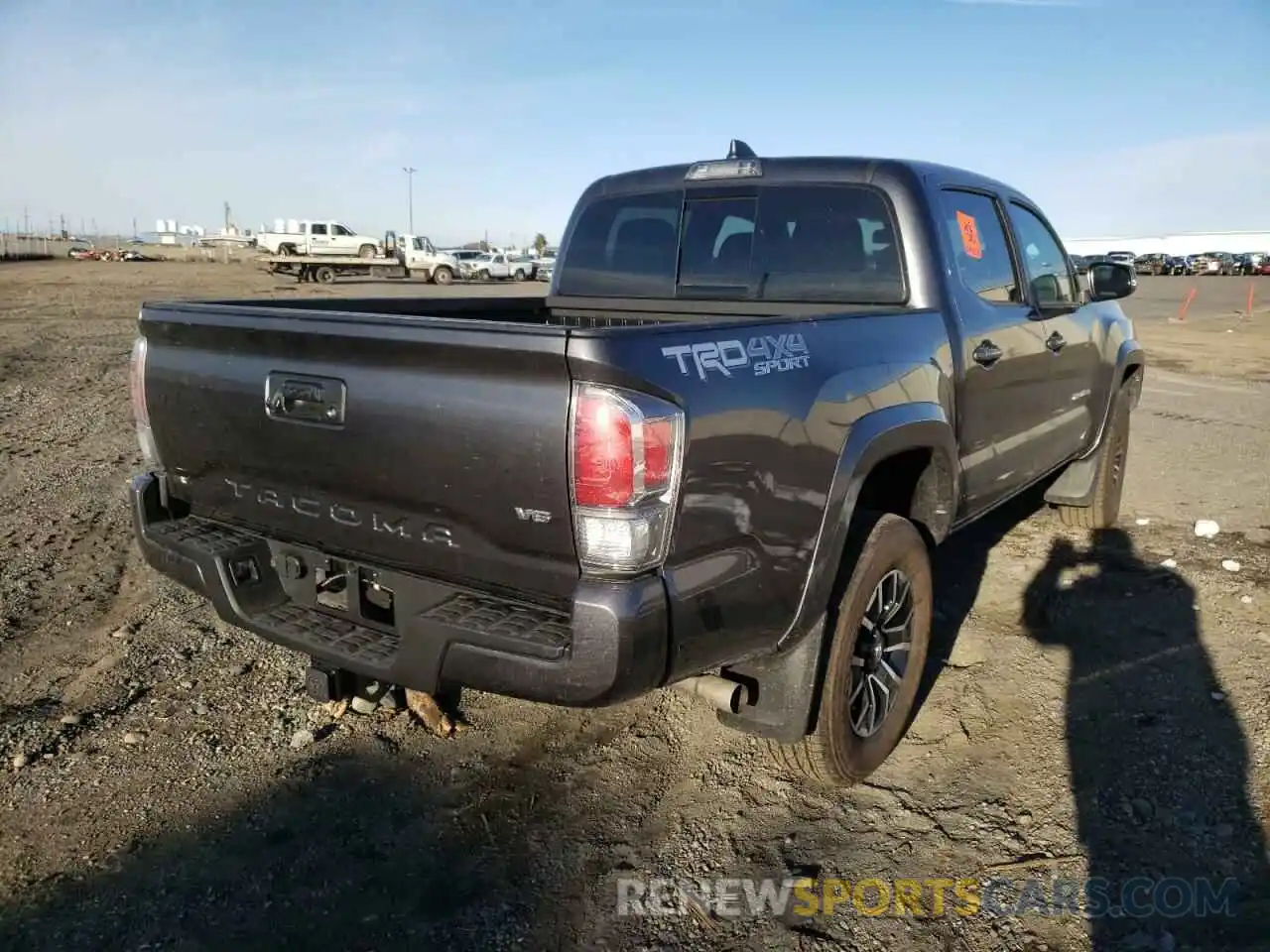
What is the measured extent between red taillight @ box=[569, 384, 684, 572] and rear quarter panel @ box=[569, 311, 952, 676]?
4 centimetres

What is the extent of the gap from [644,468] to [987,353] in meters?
2.14

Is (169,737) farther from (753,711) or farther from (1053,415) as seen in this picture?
(1053,415)

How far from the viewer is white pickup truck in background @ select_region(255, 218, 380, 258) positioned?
39.2 meters

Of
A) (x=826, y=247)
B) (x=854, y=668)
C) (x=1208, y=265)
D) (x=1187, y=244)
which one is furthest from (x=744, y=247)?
(x=1187, y=244)

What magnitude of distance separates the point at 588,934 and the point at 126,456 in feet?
19.3

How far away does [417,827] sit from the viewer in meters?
2.76

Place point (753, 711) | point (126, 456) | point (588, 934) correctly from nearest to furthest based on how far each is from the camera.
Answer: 1. point (588, 934)
2. point (753, 711)
3. point (126, 456)

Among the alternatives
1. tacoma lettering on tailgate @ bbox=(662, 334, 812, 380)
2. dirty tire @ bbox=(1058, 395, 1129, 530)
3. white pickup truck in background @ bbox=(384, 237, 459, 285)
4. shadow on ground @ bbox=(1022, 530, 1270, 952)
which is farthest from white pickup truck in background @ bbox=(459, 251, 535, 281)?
tacoma lettering on tailgate @ bbox=(662, 334, 812, 380)

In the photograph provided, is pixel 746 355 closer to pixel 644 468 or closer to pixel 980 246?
pixel 644 468

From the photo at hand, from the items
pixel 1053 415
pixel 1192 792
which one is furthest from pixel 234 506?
pixel 1053 415

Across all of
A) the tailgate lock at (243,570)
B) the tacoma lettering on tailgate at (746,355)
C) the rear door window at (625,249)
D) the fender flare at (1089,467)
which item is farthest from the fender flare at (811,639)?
the fender flare at (1089,467)

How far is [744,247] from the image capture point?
3895mm

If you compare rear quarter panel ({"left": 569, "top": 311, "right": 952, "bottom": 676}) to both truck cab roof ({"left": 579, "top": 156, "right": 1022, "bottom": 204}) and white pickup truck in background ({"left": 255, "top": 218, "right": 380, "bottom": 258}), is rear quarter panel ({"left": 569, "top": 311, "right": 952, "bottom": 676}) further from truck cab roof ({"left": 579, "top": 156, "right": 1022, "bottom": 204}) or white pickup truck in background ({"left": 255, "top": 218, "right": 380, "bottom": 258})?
white pickup truck in background ({"left": 255, "top": 218, "right": 380, "bottom": 258})

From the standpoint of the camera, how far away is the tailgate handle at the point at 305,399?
8.04 ft
